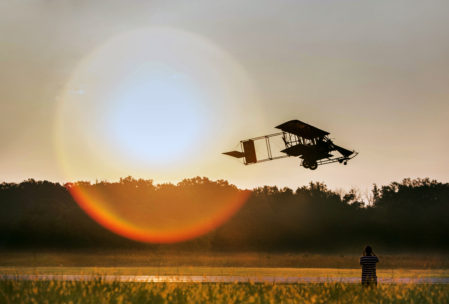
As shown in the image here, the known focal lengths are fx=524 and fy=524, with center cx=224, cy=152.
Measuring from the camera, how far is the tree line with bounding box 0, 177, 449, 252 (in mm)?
85812

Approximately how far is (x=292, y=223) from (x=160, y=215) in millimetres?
24242

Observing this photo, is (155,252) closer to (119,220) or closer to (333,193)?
(119,220)

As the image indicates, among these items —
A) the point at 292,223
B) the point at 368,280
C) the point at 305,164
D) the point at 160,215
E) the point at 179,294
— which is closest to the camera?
the point at 179,294

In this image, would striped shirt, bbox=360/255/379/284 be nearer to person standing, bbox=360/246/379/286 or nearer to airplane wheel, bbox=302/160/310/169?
person standing, bbox=360/246/379/286

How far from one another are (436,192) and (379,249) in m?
20.5

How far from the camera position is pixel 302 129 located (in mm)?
38219

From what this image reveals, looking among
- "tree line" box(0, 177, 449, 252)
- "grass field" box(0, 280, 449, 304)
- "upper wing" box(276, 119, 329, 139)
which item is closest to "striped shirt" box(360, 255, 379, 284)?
"grass field" box(0, 280, 449, 304)

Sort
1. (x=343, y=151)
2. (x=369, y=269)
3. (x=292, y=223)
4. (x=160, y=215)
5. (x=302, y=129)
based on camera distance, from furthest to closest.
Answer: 1. (x=160, y=215)
2. (x=292, y=223)
3. (x=302, y=129)
4. (x=343, y=151)
5. (x=369, y=269)

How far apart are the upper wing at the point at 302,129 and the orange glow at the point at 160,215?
51578 millimetres

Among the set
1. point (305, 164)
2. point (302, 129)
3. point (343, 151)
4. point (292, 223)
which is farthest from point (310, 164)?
point (292, 223)

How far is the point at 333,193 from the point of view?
321 feet

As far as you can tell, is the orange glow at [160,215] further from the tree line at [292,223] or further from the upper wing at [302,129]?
the upper wing at [302,129]

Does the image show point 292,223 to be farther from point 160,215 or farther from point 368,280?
point 368,280

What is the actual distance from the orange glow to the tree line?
5.33 feet
